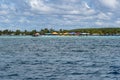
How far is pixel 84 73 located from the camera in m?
46.5

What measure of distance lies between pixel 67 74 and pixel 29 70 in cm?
602

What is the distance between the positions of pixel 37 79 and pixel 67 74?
4867 mm

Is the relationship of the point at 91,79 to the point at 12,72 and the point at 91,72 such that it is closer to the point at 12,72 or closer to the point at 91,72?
the point at 91,72

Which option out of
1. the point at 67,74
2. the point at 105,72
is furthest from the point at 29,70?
the point at 105,72

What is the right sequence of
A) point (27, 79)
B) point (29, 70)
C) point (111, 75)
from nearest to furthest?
point (27, 79), point (111, 75), point (29, 70)

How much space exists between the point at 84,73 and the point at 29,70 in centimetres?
708

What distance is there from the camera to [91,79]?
4128 cm

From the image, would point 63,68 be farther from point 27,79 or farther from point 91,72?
point 27,79

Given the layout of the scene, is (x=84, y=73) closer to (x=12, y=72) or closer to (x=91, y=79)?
(x=91, y=79)

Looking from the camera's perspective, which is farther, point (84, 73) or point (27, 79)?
point (84, 73)

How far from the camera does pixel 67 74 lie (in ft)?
149

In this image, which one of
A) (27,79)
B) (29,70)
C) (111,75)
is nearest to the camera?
(27,79)

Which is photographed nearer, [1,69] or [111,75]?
[111,75]

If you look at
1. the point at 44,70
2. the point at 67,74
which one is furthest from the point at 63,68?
the point at 67,74
